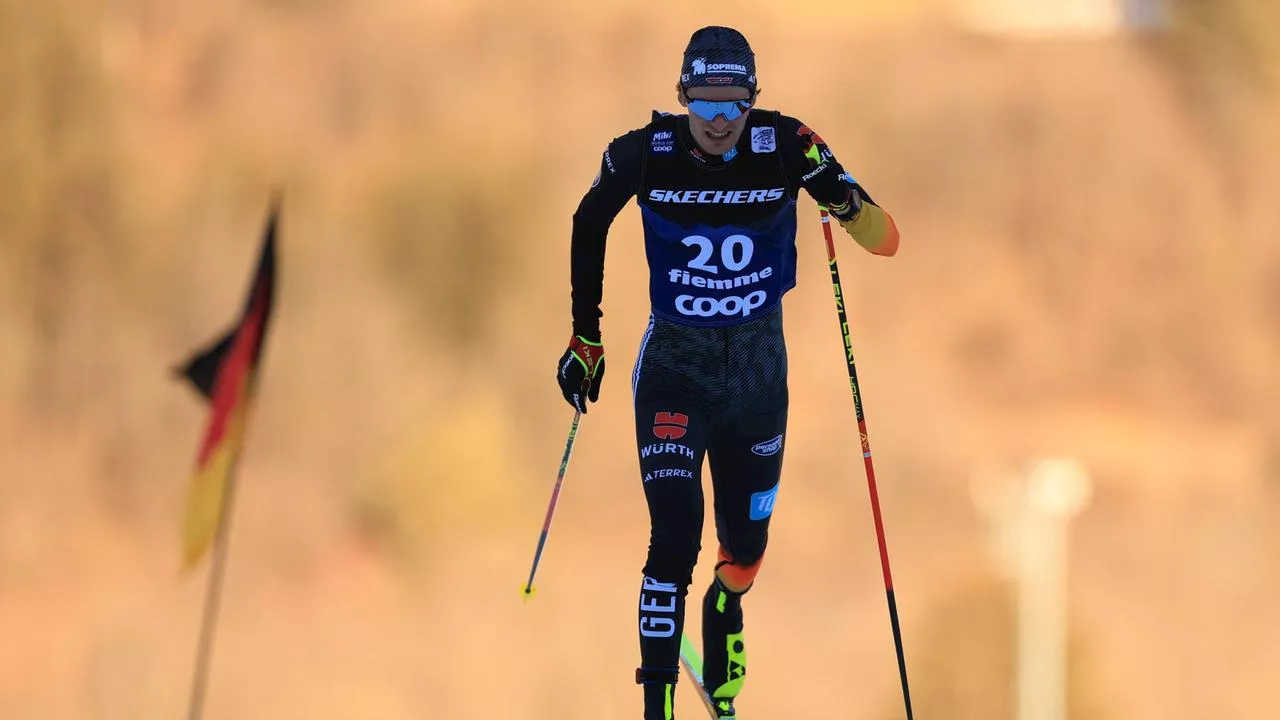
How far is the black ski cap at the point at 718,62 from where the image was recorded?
657cm

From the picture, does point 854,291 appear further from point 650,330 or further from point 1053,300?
point 650,330

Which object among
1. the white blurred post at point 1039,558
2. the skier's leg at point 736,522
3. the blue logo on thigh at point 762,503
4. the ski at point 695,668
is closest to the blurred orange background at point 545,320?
the white blurred post at point 1039,558

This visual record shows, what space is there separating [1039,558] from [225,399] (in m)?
16.2

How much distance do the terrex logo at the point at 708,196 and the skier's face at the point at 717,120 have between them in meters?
0.20

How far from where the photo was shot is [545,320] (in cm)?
2181

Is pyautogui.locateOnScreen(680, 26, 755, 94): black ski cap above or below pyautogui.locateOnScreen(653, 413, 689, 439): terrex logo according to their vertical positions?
above

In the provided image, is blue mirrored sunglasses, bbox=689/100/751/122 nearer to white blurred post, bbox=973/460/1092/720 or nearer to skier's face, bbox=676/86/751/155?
skier's face, bbox=676/86/751/155

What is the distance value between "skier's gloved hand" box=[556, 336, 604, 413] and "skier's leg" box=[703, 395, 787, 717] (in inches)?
27.0

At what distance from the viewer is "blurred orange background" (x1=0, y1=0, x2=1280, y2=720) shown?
68.9 feet

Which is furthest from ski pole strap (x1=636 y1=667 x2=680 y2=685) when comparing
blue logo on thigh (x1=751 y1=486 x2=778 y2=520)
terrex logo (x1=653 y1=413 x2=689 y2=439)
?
terrex logo (x1=653 y1=413 x2=689 y2=439)

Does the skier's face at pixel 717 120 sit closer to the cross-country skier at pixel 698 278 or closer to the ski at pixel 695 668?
the cross-country skier at pixel 698 278

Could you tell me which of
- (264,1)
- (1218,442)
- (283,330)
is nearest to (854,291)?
(1218,442)

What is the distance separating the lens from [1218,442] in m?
21.6

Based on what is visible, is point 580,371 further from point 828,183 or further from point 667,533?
point 828,183
